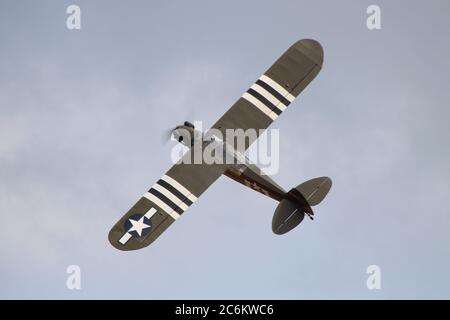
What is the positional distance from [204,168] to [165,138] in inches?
94.1

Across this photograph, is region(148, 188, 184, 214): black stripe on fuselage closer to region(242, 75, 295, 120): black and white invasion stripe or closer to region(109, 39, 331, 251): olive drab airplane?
region(109, 39, 331, 251): olive drab airplane

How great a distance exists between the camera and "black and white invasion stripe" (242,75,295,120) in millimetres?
36344

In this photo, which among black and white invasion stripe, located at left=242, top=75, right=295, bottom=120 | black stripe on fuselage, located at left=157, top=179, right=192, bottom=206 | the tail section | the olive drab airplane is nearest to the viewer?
the olive drab airplane

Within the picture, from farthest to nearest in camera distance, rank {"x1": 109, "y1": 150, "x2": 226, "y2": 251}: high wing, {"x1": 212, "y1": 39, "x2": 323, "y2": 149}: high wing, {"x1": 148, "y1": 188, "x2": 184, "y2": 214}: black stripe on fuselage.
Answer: {"x1": 212, "y1": 39, "x2": 323, "y2": 149}: high wing, {"x1": 148, "y1": 188, "x2": 184, "y2": 214}: black stripe on fuselage, {"x1": 109, "y1": 150, "x2": 226, "y2": 251}: high wing

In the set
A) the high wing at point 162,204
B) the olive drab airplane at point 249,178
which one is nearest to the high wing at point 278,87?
the olive drab airplane at point 249,178

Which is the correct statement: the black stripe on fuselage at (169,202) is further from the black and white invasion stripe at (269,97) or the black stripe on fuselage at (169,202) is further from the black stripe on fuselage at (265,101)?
the black stripe on fuselage at (265,101)

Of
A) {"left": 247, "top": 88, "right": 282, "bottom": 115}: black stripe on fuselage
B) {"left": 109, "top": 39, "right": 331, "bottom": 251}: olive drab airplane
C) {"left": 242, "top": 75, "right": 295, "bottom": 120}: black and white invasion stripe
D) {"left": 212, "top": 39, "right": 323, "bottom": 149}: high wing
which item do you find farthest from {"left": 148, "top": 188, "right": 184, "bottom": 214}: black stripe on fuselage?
{"left": 247, "top": 88, "right": 282, "bottom": 115}: black stripe on fuselage

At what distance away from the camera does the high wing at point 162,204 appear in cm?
3305

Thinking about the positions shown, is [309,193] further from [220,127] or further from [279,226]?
[220,127]

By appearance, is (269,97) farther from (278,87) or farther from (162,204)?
(162,204)

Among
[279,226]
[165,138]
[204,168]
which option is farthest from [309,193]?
[165,138]

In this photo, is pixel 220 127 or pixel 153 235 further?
pixel 220 127

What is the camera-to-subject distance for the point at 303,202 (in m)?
33.6

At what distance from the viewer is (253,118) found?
36.0m
